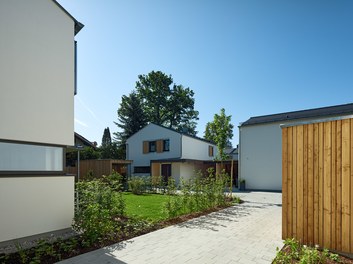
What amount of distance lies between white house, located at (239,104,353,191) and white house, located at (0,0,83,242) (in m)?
15.4

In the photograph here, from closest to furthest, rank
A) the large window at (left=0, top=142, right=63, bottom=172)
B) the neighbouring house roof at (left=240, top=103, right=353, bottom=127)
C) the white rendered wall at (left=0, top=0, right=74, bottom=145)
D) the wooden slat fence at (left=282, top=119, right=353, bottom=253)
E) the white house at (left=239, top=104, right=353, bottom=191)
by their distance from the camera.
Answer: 1. the wooden slat fence at (left=282, top=119, right=353, bottom=253)
2. the large window at (left=0, top=142, right=63, bottom=172)
3. the white rendered wall at (left=0, top=0, right=74, bottom=145)
4. the neighbouring house roof at (left=240, top=103, right=353, bottom=127)
5. the white house at (left=239, top=104, right=353, bottom=191)

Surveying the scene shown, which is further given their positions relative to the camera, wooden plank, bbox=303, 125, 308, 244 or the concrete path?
wooden plank, bbox=303, 125, 308, 244

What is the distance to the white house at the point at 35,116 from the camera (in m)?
5.42

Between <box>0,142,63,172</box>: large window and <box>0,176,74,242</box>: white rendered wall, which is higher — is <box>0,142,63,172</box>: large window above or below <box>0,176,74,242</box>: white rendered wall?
above

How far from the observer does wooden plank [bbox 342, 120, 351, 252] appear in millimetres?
4332

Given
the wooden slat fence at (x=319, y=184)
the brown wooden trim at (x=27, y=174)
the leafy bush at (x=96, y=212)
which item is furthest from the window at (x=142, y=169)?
the wooden slat fence at (x=319, y=184)

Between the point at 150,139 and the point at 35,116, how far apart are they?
68.5 feet

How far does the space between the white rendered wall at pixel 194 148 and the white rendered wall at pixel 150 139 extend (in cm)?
94

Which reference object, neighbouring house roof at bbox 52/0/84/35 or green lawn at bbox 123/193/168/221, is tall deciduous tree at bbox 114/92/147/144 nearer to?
green lawn at bbox 123/193/168/221

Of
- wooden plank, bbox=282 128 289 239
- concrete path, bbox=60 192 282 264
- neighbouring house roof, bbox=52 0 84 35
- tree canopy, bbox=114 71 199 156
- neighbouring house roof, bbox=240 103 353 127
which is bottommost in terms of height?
concrete path, bbox=60 192 282 264

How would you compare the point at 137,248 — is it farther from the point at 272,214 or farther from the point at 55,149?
the point at 272,214

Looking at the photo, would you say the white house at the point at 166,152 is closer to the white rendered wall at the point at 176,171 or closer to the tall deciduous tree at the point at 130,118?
the white rendered wall at the point at 176,171

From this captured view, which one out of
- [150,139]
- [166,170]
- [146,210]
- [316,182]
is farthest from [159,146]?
[316,182]

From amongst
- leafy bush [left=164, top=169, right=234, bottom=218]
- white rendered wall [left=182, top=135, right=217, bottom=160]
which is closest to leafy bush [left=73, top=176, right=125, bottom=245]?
leafy bush [left=164, top=169, right=234, bottom=218]
